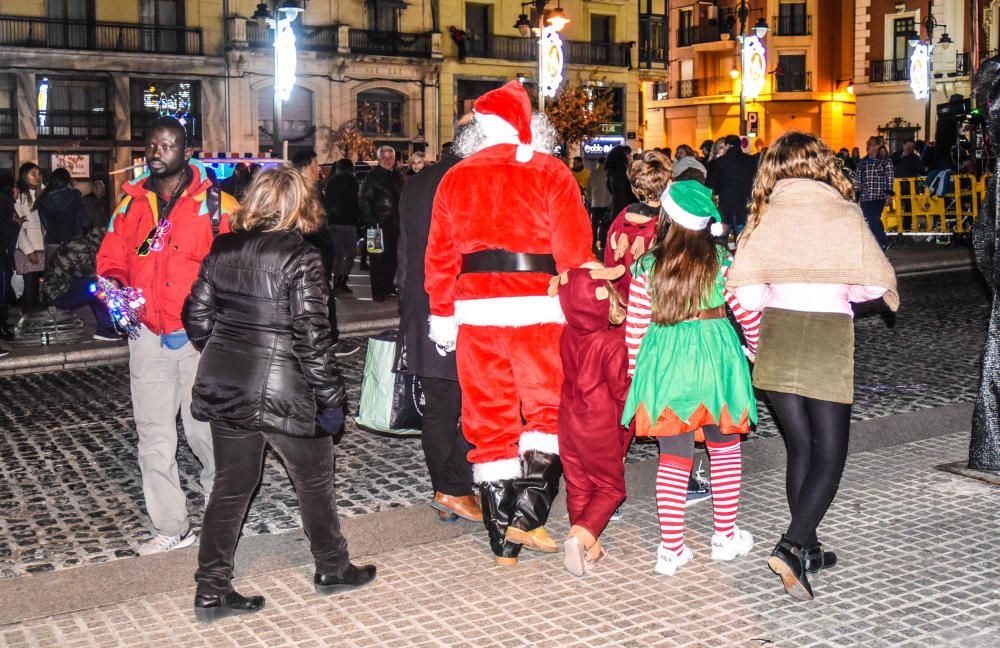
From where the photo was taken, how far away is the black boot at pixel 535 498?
5.08 meters

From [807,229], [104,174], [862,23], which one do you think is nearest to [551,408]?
[807,229]

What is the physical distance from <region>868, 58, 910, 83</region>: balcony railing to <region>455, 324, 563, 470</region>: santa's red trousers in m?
52.3

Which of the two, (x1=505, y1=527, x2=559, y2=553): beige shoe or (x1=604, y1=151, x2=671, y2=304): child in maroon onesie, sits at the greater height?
(x1=604, y1=151, x2=671, y2=304): child in maroon onesie

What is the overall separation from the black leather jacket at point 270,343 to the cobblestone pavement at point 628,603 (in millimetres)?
760

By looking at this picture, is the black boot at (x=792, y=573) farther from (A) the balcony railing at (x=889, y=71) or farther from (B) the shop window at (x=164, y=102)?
(A) the balcony railing at (x=889, y=71)

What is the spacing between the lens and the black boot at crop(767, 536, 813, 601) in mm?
4539

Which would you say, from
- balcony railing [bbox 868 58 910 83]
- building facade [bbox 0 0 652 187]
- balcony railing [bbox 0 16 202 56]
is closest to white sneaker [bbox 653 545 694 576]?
building facade [bbox 0 0 652 187]

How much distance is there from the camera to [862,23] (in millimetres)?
55469

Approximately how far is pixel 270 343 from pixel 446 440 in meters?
1.47

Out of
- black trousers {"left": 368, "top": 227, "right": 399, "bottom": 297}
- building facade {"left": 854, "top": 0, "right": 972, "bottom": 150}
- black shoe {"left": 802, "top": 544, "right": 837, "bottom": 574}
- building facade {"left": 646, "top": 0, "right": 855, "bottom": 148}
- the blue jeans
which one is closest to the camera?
black shoe {"left": 802, "top": 544, "right": 837, "bottom": 574}

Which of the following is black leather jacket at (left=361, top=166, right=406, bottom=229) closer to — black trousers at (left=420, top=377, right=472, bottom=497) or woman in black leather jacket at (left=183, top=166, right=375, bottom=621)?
black trousers at (left=420, top=377, right=472, bottom=497)

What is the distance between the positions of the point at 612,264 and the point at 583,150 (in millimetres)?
39650

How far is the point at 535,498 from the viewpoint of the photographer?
202 inches

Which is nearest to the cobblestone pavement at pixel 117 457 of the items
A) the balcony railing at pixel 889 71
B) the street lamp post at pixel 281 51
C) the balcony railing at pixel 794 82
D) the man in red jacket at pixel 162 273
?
the man in red jacket at pixel 162 273
